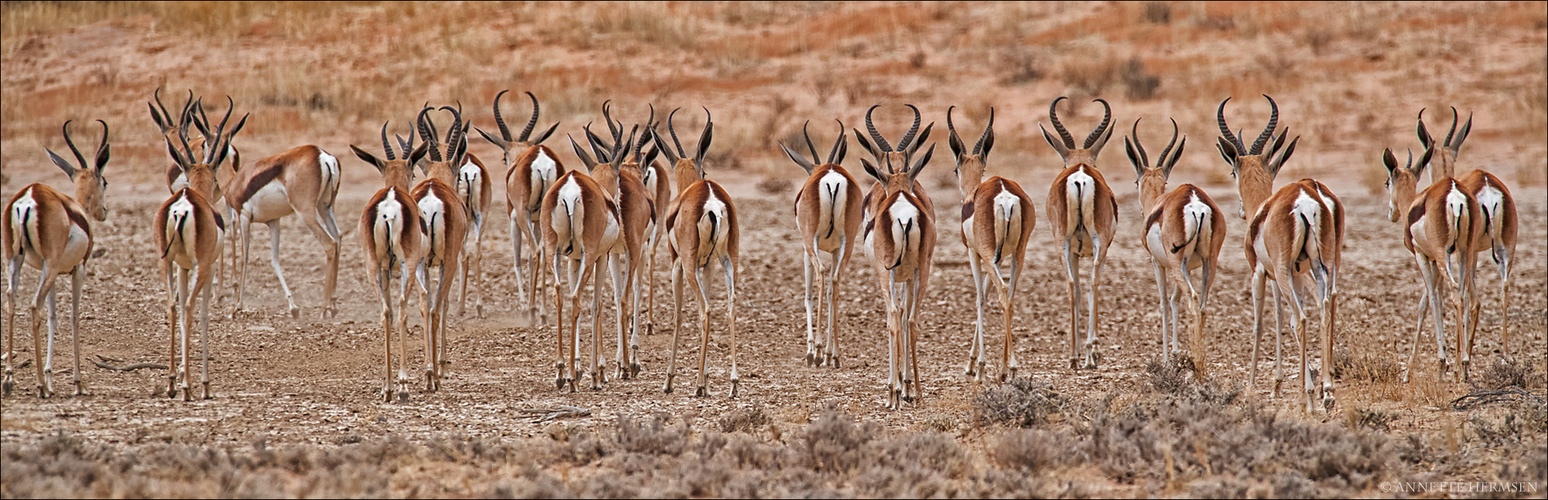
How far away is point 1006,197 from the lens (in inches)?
460

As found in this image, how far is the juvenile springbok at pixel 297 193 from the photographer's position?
14406 millimetres

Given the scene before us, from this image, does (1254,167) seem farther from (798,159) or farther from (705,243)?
(705,243)

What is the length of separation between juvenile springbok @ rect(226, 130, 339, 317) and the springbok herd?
2 centimetres

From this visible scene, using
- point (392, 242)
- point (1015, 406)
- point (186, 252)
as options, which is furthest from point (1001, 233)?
point (186, 252)

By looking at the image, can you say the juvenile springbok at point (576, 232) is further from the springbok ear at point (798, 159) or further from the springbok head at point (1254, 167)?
the springbok head at point (1254, 167)

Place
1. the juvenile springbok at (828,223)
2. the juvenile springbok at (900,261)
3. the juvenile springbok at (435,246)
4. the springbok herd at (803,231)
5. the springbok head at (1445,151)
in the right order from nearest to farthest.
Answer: the springbok herd at (803,231) < the juvenile springbok at (900,261) < the juvenile springbok at (435,246) < the juvenile springbok at (828,223) < the springbok head at (1445,151)

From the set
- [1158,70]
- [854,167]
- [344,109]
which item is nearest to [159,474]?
[854,167]

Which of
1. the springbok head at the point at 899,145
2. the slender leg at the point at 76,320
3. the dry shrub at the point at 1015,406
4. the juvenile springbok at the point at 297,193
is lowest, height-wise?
the dry shrub at the point at 1015,406

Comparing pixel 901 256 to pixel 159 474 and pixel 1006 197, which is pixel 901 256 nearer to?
pixel 1006 197

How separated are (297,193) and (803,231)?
248 inches

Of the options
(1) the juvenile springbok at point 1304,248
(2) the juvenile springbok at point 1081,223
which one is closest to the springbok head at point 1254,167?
(2) the juvenile springbok at point 1081,223

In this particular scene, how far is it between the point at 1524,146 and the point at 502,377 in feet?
76.8

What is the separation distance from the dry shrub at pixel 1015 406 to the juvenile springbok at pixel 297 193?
27.3ft

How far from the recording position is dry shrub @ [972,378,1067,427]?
9508 mm
